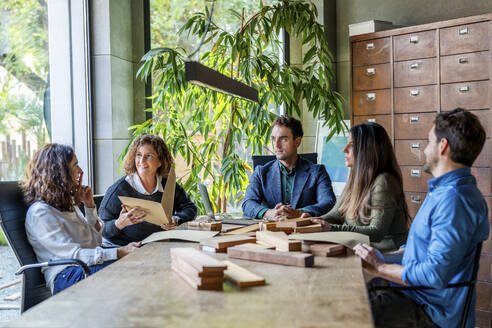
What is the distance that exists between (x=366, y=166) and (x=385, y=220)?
0.95 feet

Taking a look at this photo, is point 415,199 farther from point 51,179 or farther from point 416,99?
point 51,179

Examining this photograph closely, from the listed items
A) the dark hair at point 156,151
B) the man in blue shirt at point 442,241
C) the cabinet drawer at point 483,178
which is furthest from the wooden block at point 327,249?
the cabinet drawer at point 483,178

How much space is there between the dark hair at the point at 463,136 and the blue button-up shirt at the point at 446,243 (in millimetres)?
58

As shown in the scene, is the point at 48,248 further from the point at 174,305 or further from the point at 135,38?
the point at 135,38

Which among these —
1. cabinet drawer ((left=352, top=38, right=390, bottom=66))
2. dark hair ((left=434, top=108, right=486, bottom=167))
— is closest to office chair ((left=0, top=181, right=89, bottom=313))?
dark hair ((left=434, top=108, right=486, bottom=167))

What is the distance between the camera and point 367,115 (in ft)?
15.9

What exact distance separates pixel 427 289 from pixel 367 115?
119 inches

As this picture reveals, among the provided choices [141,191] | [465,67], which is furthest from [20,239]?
[465,67]

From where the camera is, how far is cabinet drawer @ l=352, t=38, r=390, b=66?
185 inches

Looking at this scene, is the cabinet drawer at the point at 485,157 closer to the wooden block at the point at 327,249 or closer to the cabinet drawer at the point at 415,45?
the cabinet drawer at the point at 415,45

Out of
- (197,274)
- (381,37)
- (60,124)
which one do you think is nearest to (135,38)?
(60,124)

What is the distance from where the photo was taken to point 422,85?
4.50m

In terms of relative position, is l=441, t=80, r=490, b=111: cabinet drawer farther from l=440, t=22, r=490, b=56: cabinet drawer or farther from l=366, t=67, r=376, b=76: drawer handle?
l=366, t=67, r=376, b=76: drawer handle

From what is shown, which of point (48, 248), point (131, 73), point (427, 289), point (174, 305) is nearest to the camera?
point (174, 305)
